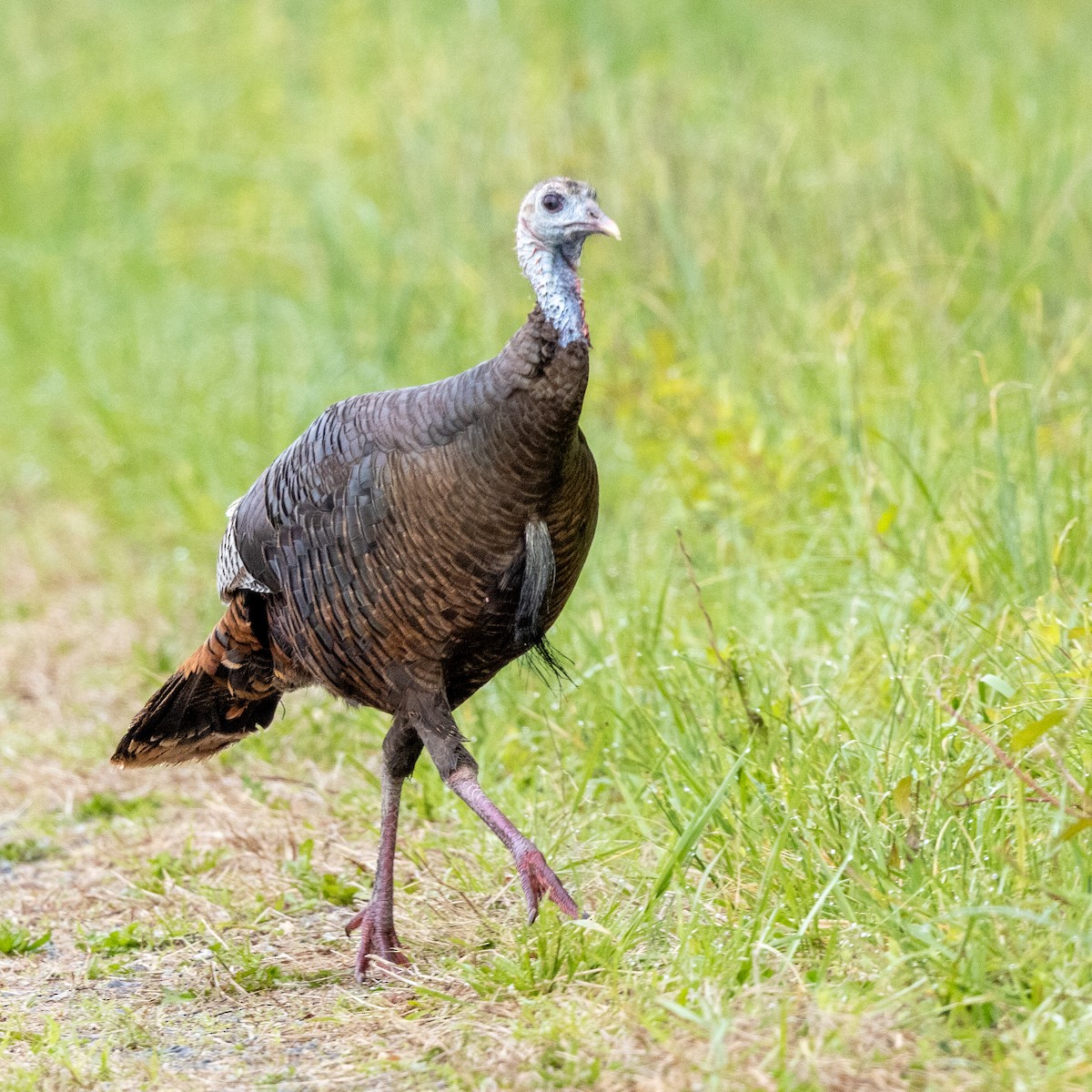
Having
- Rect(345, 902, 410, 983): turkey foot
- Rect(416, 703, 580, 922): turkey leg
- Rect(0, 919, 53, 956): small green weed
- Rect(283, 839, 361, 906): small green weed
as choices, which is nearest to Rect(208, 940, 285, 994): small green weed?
Rect(345, 902, 410, 983): turkey foot

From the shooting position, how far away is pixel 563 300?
342cm

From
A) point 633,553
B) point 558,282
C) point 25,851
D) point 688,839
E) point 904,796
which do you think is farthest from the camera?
point 633,553

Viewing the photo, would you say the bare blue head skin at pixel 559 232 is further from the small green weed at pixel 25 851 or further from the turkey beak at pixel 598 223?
the small green weed at pixel 25 851

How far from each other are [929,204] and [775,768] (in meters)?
3.23

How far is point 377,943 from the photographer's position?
366cm

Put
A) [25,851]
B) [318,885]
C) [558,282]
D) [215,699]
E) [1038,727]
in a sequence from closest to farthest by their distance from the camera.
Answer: [1038,727], [558,282], [318,885], [215,699], [25,851]

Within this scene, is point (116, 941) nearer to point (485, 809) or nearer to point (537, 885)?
point (485, 809)

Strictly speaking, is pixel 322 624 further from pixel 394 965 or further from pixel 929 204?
pixel 929 204

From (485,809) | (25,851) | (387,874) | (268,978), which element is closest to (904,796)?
(485,809)

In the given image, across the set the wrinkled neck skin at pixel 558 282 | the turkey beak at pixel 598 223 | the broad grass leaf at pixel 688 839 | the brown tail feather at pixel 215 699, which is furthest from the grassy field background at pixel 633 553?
the turkey beak at pixel 598 223

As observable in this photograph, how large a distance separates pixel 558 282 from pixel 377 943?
1474 millimetres

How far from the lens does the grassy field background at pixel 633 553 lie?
308 centimetres

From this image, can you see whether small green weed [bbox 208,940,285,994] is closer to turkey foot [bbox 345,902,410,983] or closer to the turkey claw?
turkey foot [bbox 345,902,410,983]

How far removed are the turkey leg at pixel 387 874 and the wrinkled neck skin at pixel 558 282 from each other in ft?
3.20
